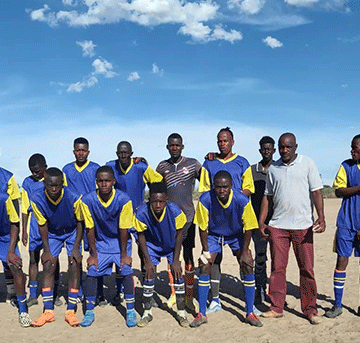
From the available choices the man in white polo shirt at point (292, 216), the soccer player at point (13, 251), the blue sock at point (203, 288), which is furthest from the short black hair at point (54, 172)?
the man in white polo shirt at point (292, 216)

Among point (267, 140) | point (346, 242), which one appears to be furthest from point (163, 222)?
point (346, 242)

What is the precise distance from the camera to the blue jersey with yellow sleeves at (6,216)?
5.88m

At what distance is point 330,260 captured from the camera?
32.9ft

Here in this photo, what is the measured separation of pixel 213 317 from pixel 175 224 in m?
1.45

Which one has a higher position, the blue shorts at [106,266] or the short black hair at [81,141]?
the short black hair at [81,141]

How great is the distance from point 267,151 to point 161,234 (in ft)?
6.46

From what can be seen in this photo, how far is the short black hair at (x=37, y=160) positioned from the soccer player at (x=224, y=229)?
8.47 feet

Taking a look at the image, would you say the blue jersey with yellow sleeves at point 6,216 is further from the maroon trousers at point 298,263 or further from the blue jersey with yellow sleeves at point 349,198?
the blue jersey with yellow sleeves at point 349,198

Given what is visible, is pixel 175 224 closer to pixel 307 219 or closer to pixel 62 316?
pixel 307 219

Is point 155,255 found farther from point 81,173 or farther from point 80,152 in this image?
point 80,152

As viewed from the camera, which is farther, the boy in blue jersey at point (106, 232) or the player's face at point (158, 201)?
the boy in blue jersey at point (106, 232)

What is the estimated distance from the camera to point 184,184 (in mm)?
6348

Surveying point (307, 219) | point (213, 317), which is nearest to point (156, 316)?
point (213, 317)

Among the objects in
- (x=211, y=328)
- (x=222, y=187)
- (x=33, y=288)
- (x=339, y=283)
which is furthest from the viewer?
(x=33, y=288)
